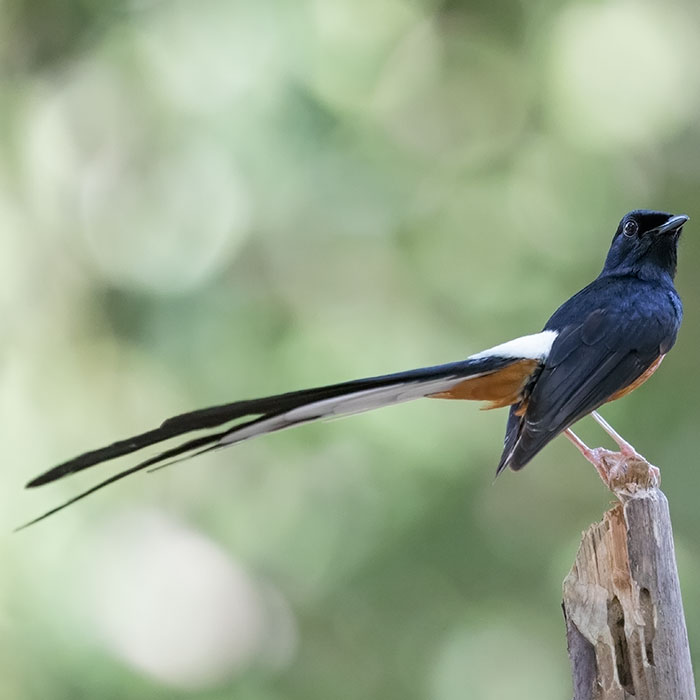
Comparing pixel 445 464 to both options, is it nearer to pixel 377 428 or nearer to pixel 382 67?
pixel 377 428

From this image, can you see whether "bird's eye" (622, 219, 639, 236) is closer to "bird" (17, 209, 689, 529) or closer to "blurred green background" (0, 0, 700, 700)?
"bird" (17, 209, 689, 529)

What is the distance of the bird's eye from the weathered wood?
3.98 ft

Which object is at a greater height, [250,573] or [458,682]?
[250,573]

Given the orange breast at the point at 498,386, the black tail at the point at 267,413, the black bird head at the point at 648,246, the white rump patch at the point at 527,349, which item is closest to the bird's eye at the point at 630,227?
the black bird head at the point at 648,246

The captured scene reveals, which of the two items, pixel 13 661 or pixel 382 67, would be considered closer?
pixel 13 661

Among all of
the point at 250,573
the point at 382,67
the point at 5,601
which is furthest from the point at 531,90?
the point at 5,601

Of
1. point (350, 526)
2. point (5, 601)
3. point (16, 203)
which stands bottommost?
point (5, 601)

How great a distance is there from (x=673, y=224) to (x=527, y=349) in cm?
76

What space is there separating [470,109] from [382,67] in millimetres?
622

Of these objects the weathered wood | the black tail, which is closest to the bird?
the black tail

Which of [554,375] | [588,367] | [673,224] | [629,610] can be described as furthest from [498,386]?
[673,224]

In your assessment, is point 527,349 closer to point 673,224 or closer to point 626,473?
point 626,473

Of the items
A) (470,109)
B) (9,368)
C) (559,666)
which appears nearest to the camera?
(9,368)

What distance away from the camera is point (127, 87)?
4.94m
